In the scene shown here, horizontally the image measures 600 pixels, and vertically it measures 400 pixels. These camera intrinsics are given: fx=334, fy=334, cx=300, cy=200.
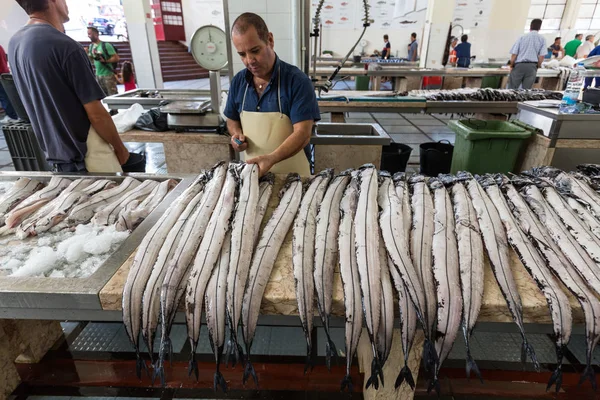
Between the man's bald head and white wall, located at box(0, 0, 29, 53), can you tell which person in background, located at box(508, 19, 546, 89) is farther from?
white wall, located at box(0, 0, 29, 53)

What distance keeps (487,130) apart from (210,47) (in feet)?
11.4

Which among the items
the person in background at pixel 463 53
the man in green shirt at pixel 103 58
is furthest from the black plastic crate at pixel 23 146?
the person in background at pixel 463 53

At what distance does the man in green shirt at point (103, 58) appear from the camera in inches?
316

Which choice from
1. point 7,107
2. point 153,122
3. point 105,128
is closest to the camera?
point 105,128

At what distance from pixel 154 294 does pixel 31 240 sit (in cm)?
95

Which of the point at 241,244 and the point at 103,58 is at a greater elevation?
the point at 103,58

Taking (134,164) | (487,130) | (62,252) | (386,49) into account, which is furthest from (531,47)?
(62,252)

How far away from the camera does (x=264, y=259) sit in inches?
52.9

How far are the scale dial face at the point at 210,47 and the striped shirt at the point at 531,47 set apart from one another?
799 centimetres

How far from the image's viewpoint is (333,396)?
2064mm

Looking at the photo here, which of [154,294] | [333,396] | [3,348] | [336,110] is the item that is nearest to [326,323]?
[154,294]

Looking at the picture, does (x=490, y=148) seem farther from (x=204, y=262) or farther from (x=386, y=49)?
(x=386, y=49)

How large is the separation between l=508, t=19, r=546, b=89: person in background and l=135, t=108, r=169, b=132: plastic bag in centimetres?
865

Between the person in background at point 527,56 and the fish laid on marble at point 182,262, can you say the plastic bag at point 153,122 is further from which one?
the person in background at point 527,56
